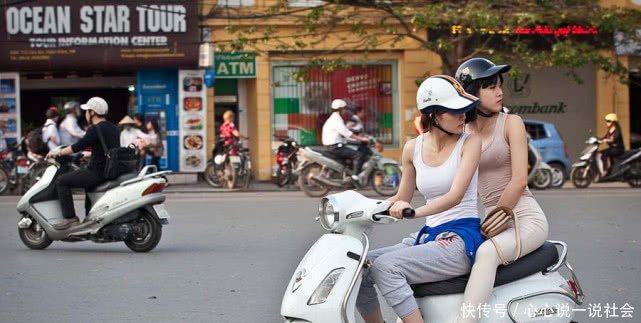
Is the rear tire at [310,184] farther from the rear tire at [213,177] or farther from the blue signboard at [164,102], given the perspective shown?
the blue signboard at [164,102]

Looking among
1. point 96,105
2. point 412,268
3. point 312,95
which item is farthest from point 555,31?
point 412,268

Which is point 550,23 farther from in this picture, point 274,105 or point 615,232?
point 615,232

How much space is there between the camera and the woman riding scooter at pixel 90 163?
1151cm

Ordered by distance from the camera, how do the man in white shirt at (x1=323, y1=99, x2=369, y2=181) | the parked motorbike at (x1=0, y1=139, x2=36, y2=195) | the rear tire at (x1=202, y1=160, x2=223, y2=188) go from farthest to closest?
the rear tire at (x1=202, y1=160, x2=223, y2=188) → the parked motorbike at (x1=0, y1=139, x2=36, y2=195) → the man in white shirt at (x1=323, y1=99, x2=369, y2=181)

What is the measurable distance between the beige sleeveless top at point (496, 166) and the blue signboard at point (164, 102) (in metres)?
20.9

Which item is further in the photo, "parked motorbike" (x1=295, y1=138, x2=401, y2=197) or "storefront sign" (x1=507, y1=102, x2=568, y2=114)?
"storefront sign" (x1=507, y1=102, x2=568, y2=114)

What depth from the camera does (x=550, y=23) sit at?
24.4 m

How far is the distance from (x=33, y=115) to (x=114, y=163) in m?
16.6

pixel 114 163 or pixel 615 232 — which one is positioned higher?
pixel 114 163

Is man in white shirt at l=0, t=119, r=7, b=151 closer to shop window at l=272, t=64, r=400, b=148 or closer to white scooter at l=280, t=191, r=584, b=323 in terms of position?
shop window at l=272, t=64, r=400, b=148

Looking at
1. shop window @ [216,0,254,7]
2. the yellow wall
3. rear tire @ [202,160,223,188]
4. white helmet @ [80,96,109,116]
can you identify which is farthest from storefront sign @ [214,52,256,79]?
white helmet @ [80,96,109,116]

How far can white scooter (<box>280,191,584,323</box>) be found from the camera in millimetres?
4625

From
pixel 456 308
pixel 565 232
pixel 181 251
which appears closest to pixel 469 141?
pixel 456 308

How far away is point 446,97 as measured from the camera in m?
4.95
